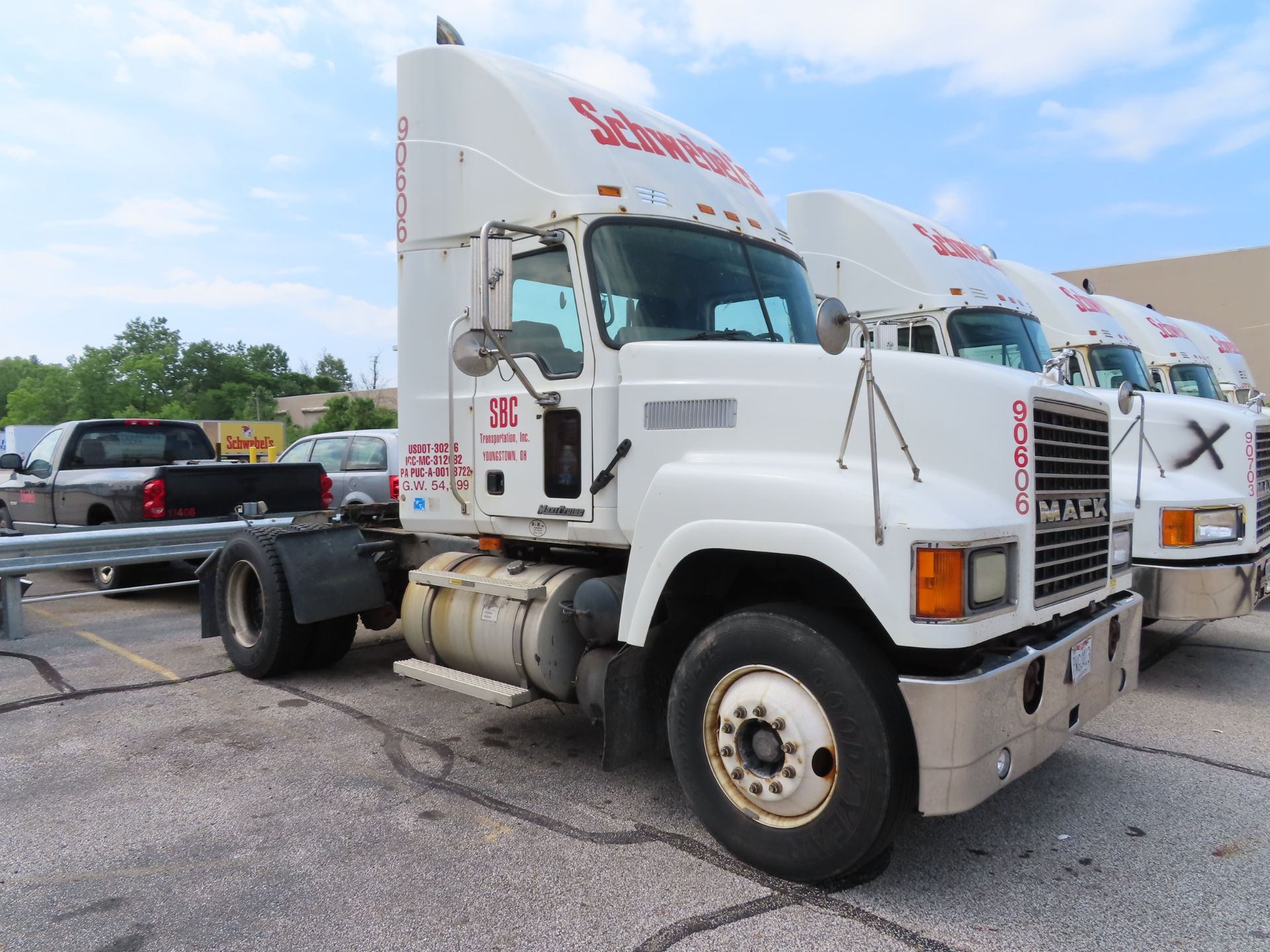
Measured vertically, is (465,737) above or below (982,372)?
below

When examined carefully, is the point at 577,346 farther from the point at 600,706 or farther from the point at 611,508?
the point at 600,706

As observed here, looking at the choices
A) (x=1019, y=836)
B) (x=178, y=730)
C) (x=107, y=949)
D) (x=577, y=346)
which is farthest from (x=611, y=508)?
(x=178, y=730)

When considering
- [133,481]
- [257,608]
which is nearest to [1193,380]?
[257,608]

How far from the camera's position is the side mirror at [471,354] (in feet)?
14.0

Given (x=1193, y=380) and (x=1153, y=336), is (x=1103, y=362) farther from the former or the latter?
(x=1193, y=380)

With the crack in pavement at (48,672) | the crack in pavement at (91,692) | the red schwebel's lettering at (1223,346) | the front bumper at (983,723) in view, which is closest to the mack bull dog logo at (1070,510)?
the front bumper at (983,723)

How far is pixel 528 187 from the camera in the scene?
4754 millimetres

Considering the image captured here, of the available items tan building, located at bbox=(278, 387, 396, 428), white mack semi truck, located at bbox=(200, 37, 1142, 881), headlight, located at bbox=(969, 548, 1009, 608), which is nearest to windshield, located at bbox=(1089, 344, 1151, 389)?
white mack semi truck, located at bbox=(200, 37, 1142, 881)

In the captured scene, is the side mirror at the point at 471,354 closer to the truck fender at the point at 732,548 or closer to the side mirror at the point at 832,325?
the truck fender at the point at 732,548

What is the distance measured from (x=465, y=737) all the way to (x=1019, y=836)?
9.47 feet

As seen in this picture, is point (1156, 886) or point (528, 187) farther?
point (528, 187)

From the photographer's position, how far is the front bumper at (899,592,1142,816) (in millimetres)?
3018

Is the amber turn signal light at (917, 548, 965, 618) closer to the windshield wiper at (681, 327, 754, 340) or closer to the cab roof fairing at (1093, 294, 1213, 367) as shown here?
the windshield wiper at (681, 327, 754, 340)

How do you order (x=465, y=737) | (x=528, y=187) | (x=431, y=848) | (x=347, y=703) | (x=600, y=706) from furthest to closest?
(x=347, y=703), (x=465, y=737), (x=528, y=187), (x=600, y=706), (x=431, y=848)
